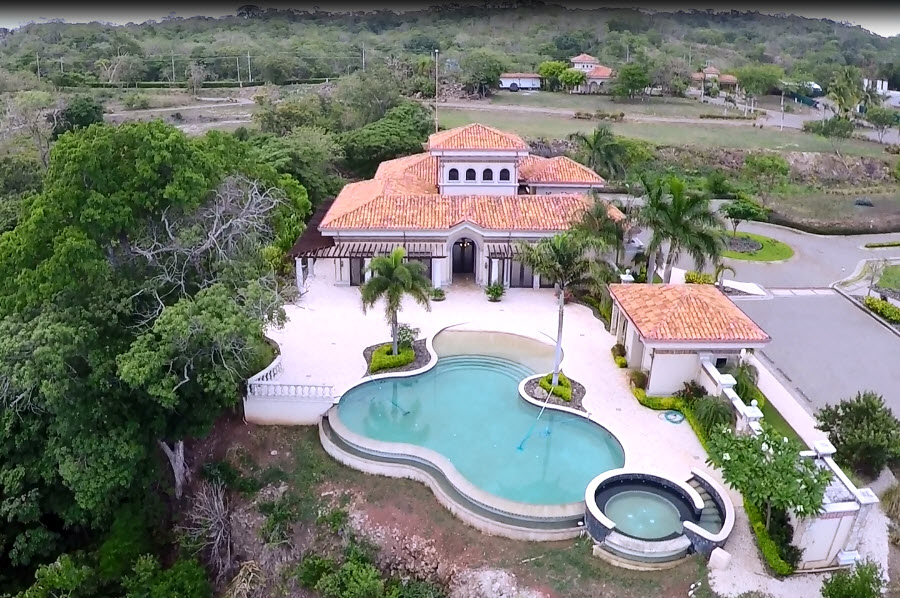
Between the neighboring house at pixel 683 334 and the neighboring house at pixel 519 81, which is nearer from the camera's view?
the neighboring house at pixel 683 334

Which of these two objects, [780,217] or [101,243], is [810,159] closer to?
[780,217]

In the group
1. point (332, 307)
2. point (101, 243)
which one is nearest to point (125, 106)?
point (332, 307)

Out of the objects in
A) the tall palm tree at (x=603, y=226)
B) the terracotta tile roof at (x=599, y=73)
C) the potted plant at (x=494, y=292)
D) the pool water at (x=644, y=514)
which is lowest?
the pool water at (x=644, y=514)

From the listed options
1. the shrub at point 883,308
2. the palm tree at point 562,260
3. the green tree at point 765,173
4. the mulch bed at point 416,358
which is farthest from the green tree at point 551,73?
the palm tree at point 562,260

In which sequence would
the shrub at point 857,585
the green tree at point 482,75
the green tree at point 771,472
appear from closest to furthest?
the shrub at point 857,585 < the green tree at point 771,472 < the green tree at point 482,75

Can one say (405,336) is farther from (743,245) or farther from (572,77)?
(572,77)

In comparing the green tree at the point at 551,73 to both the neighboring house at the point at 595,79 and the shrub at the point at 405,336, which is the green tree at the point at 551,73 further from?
the shrub at the point at 405,336

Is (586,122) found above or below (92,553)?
above
